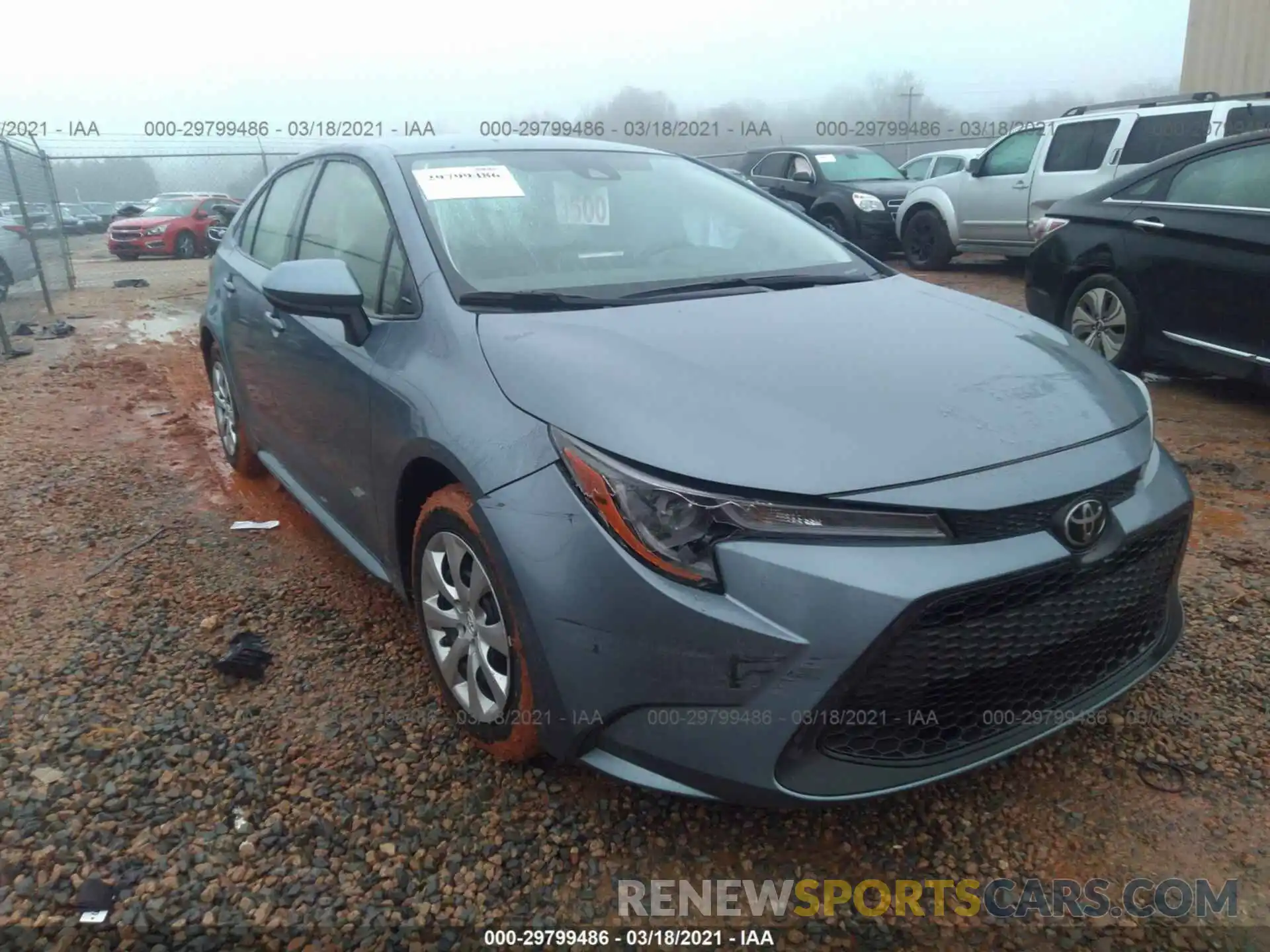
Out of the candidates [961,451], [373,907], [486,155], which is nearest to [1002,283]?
[486,155]

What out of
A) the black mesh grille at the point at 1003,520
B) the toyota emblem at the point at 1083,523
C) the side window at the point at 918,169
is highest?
the black mesh grille at the point at 1003,520

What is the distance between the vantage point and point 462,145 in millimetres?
3168

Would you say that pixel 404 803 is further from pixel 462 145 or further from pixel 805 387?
pixel 462 145

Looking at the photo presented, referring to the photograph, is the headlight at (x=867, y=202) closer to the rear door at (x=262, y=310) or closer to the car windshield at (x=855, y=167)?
the car windshield at (x=855, y=167)

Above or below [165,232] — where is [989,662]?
above

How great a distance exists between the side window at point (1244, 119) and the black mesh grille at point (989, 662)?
8.10m

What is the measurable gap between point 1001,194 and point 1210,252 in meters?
6.15

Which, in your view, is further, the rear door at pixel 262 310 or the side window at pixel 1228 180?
the side window at pixel 1228 180

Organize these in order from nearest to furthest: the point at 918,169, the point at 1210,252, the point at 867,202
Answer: the point at 1210,252, the point at 867,202, the point at 918,169

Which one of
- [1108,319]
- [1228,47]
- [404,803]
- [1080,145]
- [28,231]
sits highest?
[1228,47]

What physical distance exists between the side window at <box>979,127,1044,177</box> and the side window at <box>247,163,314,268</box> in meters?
8.92

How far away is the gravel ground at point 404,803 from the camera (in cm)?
197

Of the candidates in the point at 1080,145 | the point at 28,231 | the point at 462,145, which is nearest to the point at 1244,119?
the point at 1080,145

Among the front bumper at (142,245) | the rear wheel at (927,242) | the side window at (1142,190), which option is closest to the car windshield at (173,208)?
the front bumper at (142,245)
